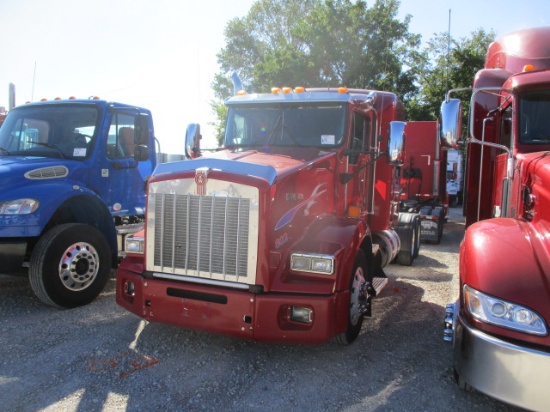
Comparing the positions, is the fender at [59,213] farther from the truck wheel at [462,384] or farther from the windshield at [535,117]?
the windshield at [535,117]

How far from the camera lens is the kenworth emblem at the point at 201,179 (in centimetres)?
378

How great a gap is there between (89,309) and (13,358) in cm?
136

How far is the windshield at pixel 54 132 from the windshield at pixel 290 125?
2.05 m

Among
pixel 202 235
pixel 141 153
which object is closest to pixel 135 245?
pixel 202 235

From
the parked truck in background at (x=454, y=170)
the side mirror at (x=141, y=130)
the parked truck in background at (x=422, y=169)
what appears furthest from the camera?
the parked truck in background at (x=454, y=170)

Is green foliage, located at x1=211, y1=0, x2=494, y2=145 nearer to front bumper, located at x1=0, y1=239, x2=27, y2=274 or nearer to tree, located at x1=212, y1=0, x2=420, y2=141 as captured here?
tree, located at x1=212, y1=0, x2=420, y2=141

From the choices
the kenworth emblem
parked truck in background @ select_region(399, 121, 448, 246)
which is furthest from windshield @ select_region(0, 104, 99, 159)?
parked truck in background @ select_region(399, 121, 448, 246)

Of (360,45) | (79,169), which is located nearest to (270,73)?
(360,45)

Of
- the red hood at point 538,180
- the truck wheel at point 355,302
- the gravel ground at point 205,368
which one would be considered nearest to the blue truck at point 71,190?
the gravel ground at point 205,368

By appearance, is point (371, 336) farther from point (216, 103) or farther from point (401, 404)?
point (216, 103)

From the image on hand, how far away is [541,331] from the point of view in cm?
276

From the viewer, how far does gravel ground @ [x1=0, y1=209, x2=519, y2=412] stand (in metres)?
3.40

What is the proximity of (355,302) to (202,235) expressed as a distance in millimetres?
1578

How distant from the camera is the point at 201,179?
379 cm
